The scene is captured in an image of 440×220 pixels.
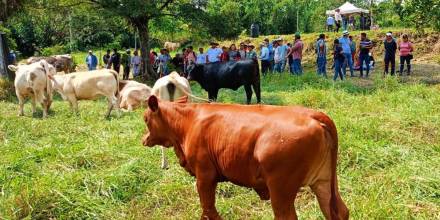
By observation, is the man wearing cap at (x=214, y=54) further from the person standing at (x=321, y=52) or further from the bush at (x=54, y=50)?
the bush at (x=54, y=50)

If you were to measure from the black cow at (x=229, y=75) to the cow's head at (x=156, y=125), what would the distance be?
785cm

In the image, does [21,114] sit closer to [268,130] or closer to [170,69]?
[170,69]

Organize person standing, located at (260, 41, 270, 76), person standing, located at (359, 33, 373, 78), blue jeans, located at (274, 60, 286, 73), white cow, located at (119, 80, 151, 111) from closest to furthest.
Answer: white cow, located at (119, 80, 151, 111) → person standing, located at (359, 33, 373, 78) → person standing, located at (260, 41, 270, 76) → blue jeans, located at (274, 60, 286, 73)

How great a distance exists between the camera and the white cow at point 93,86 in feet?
35.6

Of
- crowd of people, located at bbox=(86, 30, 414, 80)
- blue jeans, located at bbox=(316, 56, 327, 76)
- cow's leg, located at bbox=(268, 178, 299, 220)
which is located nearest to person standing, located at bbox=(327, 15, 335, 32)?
crowd of people, located at bbox=(86, 30, 414, 80)

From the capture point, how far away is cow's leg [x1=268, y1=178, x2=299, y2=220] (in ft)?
11.2

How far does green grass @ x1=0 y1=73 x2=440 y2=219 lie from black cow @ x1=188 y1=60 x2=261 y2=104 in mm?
3050

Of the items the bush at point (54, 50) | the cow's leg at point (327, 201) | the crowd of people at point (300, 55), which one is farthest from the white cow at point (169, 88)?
the bush at point (54, 50)

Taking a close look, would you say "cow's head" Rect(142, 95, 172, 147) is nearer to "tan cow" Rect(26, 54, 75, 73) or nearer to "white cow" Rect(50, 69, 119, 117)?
"white cow" Rect(50, 69, 119, 117)

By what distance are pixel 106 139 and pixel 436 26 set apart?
28.7 ft

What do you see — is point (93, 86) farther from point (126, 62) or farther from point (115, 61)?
point (126, 62)

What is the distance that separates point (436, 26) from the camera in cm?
1219

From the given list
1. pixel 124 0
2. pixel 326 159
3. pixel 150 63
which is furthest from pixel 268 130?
pixel 150 63

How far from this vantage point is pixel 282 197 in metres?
3.43
